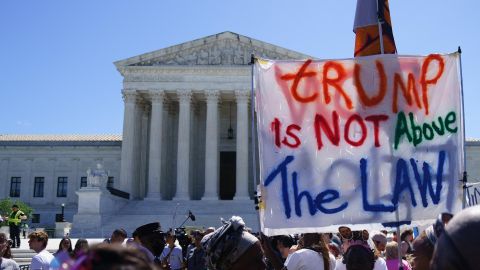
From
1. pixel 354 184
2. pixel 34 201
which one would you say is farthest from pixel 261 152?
pixel 34 201

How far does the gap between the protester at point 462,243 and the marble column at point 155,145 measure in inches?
1756

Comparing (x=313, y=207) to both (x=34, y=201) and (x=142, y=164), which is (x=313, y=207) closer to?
(x=142, y=164)

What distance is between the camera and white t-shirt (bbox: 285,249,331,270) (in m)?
5.39

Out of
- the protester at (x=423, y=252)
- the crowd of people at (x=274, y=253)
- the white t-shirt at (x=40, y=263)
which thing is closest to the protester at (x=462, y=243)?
the crowd of people at (x=274, y=253)

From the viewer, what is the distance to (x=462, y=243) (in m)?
1.67

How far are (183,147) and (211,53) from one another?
8.52 metres

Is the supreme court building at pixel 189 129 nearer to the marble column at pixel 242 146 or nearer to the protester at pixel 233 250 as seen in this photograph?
the marble column at pixel 242 146

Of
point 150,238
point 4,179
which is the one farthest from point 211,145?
point 150,238

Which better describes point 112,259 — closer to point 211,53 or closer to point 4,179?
point 211,53

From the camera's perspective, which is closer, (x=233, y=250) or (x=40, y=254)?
(x=233, y=250)

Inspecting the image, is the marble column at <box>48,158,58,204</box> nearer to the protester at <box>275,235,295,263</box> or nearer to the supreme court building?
the supreme court building

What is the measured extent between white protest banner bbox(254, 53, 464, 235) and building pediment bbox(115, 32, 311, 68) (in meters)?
41.3

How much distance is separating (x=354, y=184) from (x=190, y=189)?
43721mm

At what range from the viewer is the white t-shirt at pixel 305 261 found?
539 cm
